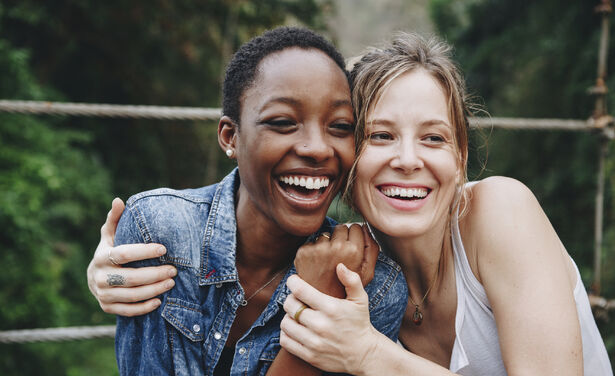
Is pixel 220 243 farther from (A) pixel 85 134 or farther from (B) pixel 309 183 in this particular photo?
(A) pixel 85 134

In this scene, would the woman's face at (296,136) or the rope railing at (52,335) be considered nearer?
the woman's face at (296,136)

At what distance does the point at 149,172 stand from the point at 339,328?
5559 mm

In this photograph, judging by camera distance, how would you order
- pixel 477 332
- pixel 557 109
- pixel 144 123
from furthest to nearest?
pixel 144 123 < pixel 557 109 < pixel 477 332

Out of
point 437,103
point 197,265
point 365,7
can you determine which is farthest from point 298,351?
point 365,7

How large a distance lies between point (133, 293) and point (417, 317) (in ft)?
3.46

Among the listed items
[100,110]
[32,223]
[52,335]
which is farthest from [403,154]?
[32,223]

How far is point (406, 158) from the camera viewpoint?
1.65 m

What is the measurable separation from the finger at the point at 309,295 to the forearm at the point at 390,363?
198 millimetres

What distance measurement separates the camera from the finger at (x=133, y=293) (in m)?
1.60

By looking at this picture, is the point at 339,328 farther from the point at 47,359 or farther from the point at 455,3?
the point at 455,3

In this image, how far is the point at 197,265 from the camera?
5.63 ft

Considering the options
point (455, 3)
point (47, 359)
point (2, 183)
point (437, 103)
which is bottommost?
point (47, 359)

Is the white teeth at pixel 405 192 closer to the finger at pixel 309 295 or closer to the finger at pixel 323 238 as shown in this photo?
the finger at pixel 323 238

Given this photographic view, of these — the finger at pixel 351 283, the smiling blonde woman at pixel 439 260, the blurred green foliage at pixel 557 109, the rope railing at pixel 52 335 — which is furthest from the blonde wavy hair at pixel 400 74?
the rope railing at pixel 52 335
